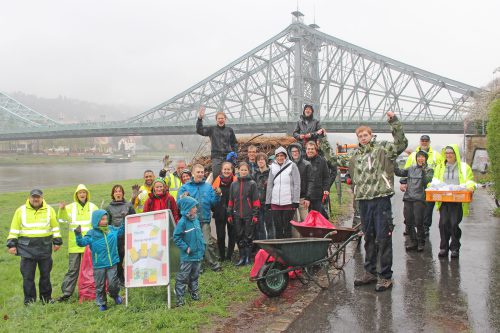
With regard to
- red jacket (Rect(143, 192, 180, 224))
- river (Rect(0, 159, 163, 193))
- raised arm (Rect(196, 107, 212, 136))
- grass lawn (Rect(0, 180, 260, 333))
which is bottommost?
grass lawn (Rect(0, 180, 260, 333))

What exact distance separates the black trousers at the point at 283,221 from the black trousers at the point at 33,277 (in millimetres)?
2982

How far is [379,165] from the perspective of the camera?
5324 millimetres

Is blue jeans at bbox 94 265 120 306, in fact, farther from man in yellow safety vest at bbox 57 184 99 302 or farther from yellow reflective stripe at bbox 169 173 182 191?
yellow reflective stripe at bbox 169 173 182 191

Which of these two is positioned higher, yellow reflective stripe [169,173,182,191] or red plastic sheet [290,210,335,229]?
yellow reflective stripe [169,173,182,191]

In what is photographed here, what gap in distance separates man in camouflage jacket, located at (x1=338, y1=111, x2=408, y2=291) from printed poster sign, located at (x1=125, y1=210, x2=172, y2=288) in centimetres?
223

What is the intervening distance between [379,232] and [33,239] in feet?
13.8

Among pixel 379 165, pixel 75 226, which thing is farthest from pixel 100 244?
pixel 379 165

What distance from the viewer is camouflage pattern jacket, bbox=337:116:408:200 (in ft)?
17.3

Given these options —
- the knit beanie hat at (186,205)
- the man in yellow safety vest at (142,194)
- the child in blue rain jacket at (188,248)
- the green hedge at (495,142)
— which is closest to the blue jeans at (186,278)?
the child in blue rain jacket at (188,248)

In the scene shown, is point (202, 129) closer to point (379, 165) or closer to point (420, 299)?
point (379, 165)

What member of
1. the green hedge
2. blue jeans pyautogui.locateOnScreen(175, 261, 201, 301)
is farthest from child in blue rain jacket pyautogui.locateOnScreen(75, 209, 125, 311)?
the green hedge

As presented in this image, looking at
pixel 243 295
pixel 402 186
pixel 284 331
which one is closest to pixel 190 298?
pixel 243 295

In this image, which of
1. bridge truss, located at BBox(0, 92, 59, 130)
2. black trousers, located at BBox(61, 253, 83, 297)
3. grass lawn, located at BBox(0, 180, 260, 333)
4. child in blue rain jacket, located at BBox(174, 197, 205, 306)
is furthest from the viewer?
bridge truss, located at BBox(0, 92, 59, 130)

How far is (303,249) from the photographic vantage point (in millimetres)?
5070
